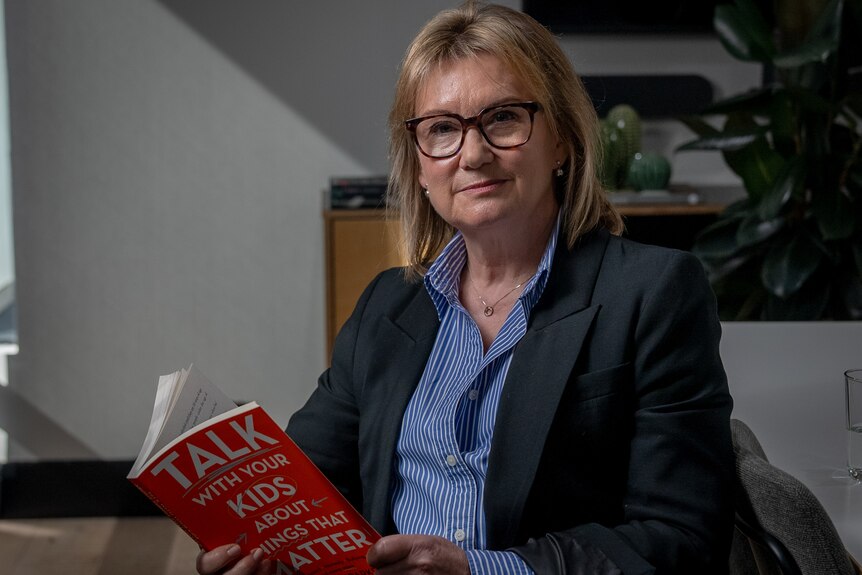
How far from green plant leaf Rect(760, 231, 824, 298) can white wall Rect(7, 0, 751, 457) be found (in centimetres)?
100

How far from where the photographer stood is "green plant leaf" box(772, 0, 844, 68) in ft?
10.0

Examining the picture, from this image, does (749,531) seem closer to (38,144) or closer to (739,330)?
(739,330)

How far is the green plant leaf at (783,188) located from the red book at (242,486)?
6.97 ft

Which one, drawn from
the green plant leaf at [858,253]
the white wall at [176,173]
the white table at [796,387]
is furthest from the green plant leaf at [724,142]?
the white table at [796,387]

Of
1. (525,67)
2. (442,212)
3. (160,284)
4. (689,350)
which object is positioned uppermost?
(525,67)

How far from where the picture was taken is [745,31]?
337 centimetres

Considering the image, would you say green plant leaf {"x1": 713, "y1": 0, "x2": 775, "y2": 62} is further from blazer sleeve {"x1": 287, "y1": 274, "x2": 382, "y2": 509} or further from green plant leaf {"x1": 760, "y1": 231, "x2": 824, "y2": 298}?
blazer sleeve {"x1": 287, "y1": 274, "x2": 382, "y2": 509}

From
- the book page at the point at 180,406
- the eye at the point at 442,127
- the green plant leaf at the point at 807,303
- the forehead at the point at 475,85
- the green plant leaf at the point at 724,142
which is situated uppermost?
the forehead at the point at 475,85

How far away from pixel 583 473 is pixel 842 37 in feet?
7.26

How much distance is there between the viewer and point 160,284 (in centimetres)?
387

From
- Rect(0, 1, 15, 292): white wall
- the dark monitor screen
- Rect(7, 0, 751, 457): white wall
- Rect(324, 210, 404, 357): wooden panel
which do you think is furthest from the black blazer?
Rect(0, 1, 15, 292): white wall

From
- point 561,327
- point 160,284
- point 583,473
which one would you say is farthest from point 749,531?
point 160,284

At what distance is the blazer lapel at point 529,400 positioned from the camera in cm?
139

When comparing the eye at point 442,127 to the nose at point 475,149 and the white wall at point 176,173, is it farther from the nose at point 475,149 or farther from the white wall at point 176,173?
the white wall at point 176,173
